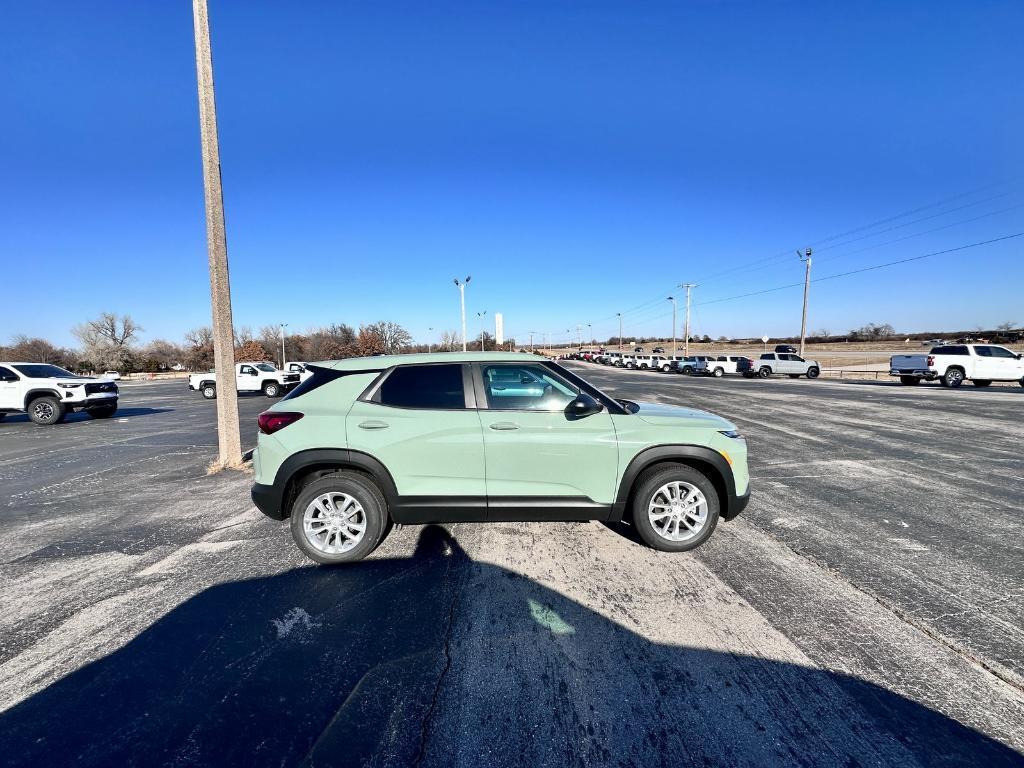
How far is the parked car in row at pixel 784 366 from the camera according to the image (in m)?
31.2

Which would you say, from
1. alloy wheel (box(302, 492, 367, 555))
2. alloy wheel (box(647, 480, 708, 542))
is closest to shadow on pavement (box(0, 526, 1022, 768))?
alloy wheel (box(302, 492, 367, 555))

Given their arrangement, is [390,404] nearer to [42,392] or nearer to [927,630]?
[927,630]

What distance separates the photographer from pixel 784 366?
103 ft

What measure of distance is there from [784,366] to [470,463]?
34.7m

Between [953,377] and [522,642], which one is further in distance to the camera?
[953,377]

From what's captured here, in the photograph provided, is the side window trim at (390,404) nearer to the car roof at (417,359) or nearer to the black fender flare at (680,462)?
the car roof at (417,359)

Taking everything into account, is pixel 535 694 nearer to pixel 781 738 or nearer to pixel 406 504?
pixel 781 738

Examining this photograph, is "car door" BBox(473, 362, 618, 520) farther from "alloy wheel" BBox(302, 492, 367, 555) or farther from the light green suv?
A: "alloy wheel" BBox(302, 492, 367, 555)

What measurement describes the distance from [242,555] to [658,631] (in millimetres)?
3461

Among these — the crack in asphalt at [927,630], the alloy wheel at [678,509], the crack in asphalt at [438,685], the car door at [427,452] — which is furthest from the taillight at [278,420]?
the crack in asphalt at [927,630]

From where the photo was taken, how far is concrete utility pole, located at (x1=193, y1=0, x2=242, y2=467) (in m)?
6.46

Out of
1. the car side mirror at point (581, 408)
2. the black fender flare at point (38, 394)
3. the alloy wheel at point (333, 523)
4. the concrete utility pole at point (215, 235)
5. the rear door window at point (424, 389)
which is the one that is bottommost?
the alloy wheel at point (333, 523)

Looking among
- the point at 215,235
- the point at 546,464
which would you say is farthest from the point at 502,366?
the point at 215,235

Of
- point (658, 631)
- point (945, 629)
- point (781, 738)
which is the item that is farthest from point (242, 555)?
point (945, 629)
